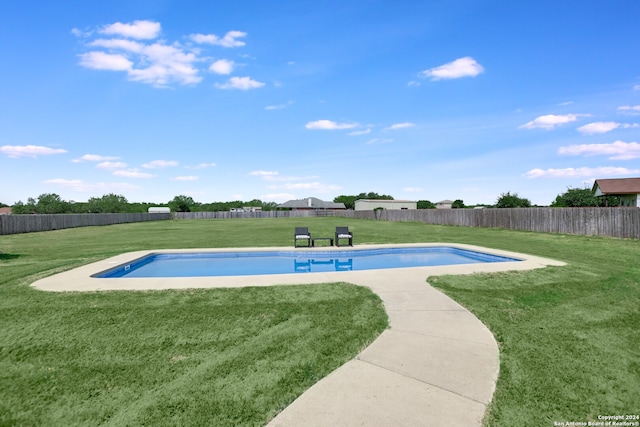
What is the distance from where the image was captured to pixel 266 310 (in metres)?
5.64

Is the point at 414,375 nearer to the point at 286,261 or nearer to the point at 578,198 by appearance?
the point at 286,261

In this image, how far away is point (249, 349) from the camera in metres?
4.19

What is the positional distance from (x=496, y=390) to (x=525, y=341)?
1.63 meters

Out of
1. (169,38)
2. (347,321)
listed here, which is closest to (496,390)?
(347,321)

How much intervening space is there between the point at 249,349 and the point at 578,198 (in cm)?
4598

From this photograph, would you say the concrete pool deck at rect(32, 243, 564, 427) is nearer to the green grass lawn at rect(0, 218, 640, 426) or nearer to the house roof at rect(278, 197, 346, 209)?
the green grass lawn at rect(0, 218, 640, 426)

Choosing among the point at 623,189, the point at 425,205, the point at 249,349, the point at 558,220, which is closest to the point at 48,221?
the point at 249,349

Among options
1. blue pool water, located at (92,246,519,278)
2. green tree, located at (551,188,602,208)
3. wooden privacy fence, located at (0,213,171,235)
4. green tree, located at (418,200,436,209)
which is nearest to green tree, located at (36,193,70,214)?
wooden privacy fence, located at (0,213,171,235)

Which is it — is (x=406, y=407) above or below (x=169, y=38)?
below

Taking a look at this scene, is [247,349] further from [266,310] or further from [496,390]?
[496,390]

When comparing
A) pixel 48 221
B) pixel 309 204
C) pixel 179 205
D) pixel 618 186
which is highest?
pixel 179 205

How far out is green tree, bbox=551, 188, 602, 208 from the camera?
36.4m

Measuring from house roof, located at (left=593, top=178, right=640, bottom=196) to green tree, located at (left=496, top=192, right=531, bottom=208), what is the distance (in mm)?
11115

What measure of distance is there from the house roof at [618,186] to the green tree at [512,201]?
1112 cm
